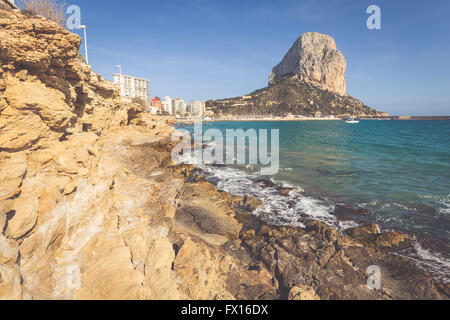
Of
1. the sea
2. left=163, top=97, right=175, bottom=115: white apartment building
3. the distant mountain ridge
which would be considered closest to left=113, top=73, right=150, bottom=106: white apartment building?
left=163, top=97, right=175, bottom=115: white apartment building

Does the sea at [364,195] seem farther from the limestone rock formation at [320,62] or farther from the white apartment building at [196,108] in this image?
the limestone rock formation at [320,62]

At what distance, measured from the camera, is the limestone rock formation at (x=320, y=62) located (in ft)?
478

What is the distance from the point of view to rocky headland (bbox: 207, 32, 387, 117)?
13300 centimetres

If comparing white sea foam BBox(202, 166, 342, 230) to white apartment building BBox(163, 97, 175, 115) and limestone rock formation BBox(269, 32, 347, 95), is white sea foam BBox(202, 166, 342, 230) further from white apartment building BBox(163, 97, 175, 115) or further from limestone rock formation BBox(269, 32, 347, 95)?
limestone rock formation BBox(269, 32, 347, 95)

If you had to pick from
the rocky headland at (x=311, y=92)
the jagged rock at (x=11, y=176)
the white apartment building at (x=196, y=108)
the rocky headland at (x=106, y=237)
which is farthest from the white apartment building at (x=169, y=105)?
the jagged rock at (x=11, y=176)

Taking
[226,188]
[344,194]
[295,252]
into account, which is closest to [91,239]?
[295,252]

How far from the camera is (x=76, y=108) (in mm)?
8750

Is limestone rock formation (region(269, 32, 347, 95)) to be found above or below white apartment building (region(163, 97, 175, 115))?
above

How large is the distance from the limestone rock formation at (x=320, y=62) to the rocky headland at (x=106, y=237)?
164 meters

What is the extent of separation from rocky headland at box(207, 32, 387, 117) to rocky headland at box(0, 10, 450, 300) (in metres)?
132

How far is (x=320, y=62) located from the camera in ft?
484

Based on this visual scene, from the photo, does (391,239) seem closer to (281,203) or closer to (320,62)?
(281,203)
